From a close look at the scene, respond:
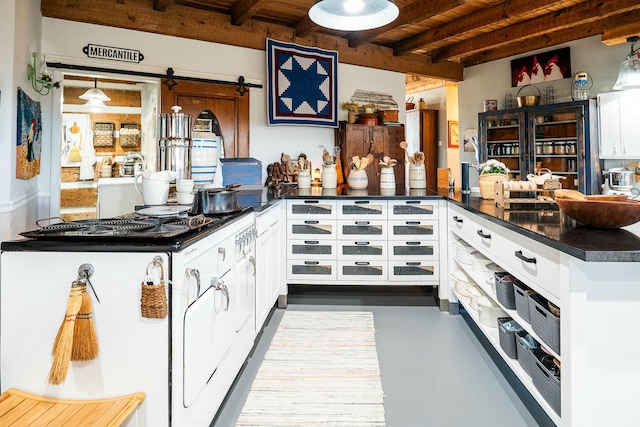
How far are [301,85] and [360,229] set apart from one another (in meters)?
2.38

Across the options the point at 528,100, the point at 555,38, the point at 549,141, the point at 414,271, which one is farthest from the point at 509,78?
the point at 414,271

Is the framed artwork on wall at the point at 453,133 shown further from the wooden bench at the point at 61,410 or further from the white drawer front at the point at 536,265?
the wooden bench at the point at 61,410

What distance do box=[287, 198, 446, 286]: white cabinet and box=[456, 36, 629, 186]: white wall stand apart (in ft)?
12.3

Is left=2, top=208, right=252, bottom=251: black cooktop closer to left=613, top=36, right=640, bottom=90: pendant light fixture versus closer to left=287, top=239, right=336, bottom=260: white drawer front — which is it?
left=287, top=239, right=336, bottom=260: white drawer front

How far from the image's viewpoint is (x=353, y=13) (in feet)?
8.38

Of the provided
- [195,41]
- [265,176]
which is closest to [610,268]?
[265,176]

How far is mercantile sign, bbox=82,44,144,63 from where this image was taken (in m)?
3.89

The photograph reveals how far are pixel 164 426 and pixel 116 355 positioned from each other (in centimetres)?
26

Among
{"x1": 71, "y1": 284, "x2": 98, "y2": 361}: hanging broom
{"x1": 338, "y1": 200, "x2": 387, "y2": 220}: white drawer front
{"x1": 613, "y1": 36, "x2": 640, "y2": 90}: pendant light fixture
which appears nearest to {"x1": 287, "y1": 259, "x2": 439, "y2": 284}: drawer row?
{"x1": 338, "y1": 200, "x2": 387, "y2": 220}: white drawer front

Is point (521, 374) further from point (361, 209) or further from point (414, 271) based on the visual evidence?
point (361, 209)

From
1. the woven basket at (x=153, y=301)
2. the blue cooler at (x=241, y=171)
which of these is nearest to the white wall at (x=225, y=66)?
the blue cooler at (x=241, y=171)

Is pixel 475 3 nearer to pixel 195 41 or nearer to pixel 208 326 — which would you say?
pixel 195 41

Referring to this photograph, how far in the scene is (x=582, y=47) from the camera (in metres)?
5.48

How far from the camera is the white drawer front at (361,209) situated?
3.38 m
